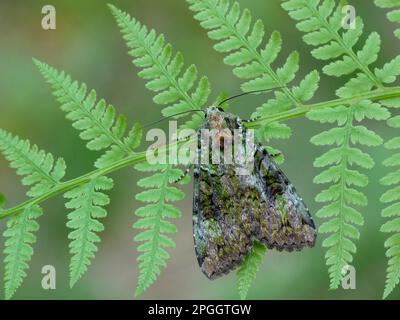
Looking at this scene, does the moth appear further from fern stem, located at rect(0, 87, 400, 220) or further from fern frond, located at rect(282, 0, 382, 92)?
fern frond, located at rect(282, 0, 382, 92)

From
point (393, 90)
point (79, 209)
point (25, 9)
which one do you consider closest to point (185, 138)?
point (79, 209)

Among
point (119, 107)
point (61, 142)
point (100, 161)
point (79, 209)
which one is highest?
point (119, 107)

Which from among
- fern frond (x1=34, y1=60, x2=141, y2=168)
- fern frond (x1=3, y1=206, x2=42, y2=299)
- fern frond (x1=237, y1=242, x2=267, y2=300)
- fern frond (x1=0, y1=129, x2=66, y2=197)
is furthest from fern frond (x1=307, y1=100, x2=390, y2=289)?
fern frond (x1=3, y1=206, x2=42, y2=299)

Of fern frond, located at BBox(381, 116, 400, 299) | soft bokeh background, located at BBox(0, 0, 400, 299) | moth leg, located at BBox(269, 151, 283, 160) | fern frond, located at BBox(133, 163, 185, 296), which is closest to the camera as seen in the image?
fern frond, located at BBox(381, 116, 400, 299)

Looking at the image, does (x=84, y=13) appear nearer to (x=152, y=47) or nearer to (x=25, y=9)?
(x=25, y=9)

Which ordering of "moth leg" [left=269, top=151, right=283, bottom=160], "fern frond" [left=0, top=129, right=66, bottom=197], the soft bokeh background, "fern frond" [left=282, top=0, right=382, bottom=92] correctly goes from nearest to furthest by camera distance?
"fern frond" [left=282, top=0, right=382, bottom=92] < "moth leg" [left=269, top=151, right=283, bottom=160] < "fern frond" [left=0, top=129, right=66, bottom=197] < the soft bokeh background

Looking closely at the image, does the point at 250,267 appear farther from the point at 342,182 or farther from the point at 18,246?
the point at 18,246

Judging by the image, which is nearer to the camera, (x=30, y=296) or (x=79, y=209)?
(x=79, y=209)
